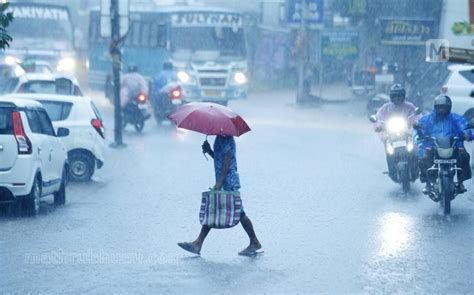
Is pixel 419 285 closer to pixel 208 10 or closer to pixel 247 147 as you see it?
pixel 247 147

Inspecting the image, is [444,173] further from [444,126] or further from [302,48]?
[302,48]

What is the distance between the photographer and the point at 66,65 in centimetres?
4000

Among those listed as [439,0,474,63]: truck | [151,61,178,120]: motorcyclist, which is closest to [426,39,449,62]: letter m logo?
[439,0,474,63]: truck

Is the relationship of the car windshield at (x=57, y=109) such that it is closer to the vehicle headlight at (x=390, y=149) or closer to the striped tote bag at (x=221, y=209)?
the vehicle headlight at (x=390, y=149)

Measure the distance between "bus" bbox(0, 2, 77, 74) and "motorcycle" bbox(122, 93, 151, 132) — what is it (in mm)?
10862

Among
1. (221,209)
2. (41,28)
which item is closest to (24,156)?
(221,209)

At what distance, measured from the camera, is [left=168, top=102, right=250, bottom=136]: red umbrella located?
1097 centimetres

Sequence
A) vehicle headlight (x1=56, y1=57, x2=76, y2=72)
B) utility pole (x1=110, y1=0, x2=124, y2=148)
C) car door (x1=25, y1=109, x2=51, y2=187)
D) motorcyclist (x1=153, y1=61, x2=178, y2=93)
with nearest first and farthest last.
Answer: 1. car door (x1=25, y1=109, x2=51, y2=187)
2. utility pole (x1=110, y1=0, x2=124, y2=148)
3. motorcyclist (x1=153, y1=61, x2=178, y2=93)
4. vehicle headlight (x1=56, y1=57, x2=76, y2=72)

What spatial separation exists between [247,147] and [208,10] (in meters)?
13.5

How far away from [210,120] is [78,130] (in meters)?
8.13

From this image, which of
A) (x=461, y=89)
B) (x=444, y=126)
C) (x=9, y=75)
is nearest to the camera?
(x=444, y=126)

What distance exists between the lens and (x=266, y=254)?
1127 cm

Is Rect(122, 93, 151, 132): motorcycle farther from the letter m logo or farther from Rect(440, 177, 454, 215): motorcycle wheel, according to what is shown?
Rect(440, 177, 454, 215): motorcycle wheel

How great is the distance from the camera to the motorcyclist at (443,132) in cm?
1458
